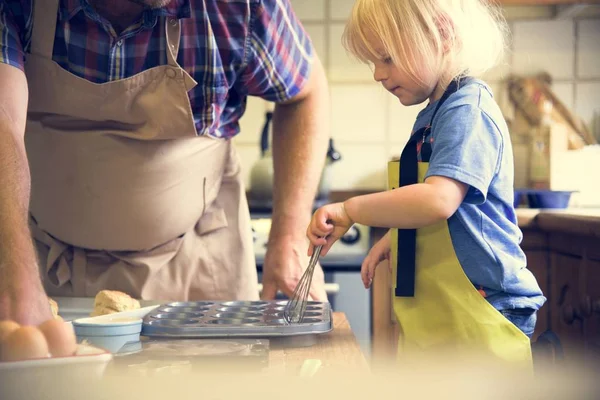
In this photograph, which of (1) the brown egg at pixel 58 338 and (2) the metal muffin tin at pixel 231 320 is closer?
(1) the brown egg at pixel 58 338

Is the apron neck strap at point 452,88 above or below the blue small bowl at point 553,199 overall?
above

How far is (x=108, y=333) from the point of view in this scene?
52cm

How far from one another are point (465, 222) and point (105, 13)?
1.54ft

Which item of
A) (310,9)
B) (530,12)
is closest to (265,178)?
(310,9)

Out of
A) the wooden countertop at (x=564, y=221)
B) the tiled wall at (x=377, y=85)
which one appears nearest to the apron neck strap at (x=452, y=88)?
the wooden countertop at (x=564, y=221)

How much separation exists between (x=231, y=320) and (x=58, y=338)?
325 mm

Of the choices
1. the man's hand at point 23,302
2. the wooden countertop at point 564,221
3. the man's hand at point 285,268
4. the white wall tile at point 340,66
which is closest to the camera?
the man's hand at point 23,302

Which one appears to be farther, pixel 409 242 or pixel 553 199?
pixel 553 199

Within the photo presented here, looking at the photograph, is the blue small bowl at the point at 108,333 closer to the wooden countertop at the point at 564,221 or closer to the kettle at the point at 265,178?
the wooden countertop at the point at 564,221

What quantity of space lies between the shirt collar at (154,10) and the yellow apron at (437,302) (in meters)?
0.31

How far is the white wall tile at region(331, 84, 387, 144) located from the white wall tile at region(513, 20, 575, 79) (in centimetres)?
44

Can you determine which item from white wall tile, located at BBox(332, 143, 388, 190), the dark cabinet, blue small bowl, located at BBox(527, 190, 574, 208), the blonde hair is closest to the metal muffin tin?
the blonde hair

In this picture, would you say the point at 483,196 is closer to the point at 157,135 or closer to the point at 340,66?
the point at 157,135

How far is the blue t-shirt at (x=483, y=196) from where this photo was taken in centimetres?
57
